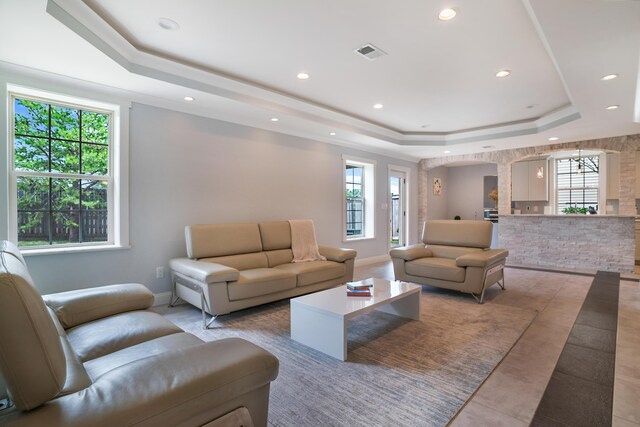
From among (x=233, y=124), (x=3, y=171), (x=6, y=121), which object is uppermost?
(x=233, y=124)

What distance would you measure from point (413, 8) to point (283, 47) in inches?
46.4

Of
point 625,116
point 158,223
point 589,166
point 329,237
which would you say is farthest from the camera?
point 589,166

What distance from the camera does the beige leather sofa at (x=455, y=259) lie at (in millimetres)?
3959

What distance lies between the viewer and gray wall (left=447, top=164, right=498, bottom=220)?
995cm

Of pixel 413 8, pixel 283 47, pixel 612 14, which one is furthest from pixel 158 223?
pixel 612 14

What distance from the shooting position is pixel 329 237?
5949mm

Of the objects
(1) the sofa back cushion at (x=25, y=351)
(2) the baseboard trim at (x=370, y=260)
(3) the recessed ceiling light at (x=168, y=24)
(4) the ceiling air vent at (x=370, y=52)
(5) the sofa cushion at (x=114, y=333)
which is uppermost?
(3) the recessed ceiling light at (x=168, y=24)

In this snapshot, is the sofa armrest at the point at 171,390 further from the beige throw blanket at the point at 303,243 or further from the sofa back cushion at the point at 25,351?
the beige throw blanket at the point at 303,243

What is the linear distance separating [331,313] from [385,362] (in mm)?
535

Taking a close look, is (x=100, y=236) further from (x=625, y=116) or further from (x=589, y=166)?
(x=589, y=166)

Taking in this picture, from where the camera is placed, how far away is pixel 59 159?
10.9 feet

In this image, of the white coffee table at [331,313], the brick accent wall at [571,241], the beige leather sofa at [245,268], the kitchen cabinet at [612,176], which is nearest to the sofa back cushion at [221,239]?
the beige leather sofa at [245,268]

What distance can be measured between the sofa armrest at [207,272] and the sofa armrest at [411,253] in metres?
2.35

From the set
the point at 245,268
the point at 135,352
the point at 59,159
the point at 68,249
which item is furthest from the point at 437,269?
the point at 59,159
